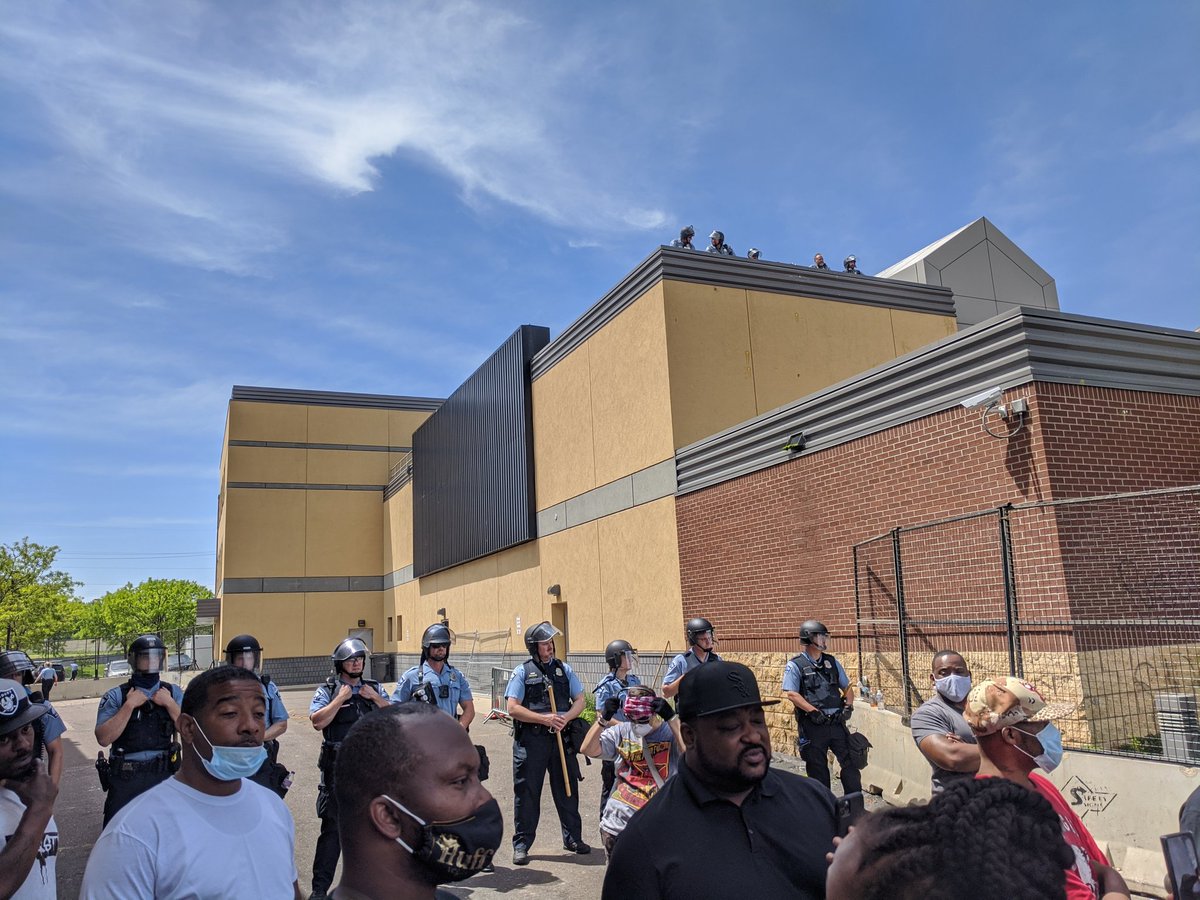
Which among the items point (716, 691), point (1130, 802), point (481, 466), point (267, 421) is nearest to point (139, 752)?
point (716, 691)

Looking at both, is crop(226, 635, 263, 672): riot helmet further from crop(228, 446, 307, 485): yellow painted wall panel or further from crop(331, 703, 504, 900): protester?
crop(228, 446, 307, 485): yellow painted wall panel

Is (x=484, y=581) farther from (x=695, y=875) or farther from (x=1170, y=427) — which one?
(x=695, y=875)

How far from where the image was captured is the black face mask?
192 cm

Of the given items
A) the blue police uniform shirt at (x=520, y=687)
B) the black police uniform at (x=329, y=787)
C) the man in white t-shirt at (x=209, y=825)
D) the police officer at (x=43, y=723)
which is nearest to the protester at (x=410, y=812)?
the man in white t-shirt at (x=209, y=825)

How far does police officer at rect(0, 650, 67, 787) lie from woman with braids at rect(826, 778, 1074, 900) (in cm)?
384

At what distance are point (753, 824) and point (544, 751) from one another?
6005mm

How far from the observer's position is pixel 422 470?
33469mm

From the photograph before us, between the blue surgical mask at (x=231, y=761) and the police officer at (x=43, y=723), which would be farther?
the police officer at (x=43, y=723)

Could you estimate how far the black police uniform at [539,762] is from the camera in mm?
8180

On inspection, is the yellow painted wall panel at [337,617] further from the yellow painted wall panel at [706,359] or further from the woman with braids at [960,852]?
the woman with braids at [960,852]

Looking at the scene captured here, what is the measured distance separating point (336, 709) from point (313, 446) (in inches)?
1351

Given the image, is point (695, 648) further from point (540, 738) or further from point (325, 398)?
point (325, 398)

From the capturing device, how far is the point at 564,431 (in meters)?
20.9

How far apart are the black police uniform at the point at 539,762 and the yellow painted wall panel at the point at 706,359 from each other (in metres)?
8.43
